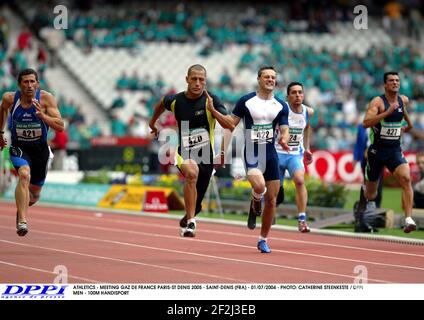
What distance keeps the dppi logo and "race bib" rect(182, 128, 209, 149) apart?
164 inches

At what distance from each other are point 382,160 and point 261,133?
2766 millimetres

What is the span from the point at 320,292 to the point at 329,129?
29219 millimetres

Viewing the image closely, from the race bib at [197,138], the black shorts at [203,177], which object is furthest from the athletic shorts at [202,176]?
the race bib at [197,138]

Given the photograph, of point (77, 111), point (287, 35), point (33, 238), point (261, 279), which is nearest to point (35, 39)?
point (77, 111)

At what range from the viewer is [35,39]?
40.1 meters

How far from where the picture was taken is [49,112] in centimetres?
1406

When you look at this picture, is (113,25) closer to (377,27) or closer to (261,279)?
(377,27)

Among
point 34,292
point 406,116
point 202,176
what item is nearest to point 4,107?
point 202,176

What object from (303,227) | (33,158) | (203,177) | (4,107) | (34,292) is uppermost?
(4,107)

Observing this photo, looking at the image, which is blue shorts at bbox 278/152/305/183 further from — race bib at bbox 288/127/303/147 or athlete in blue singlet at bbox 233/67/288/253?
athlete in blue singlet at bbox 233/67/288/253

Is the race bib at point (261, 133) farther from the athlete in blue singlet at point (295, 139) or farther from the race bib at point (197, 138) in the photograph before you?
the athlete in blue singlet at point (295, 139)

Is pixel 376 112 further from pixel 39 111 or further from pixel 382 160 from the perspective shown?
pixel 39 111

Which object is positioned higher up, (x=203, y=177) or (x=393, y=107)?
(x=393, y=107)

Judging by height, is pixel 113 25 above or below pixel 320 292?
above
